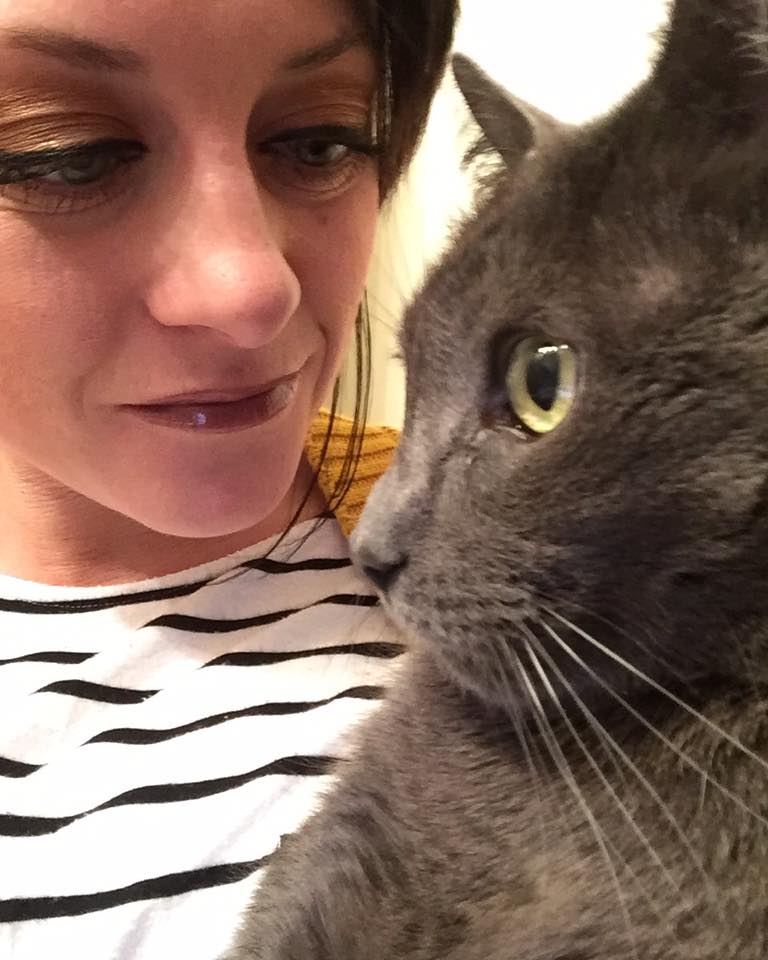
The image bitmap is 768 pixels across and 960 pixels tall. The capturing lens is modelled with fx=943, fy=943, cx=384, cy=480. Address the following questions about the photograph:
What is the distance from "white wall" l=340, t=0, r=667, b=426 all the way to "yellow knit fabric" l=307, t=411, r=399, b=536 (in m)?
0.07

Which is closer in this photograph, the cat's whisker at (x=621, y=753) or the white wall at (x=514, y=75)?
the cat's whisker at (x=621, y=753)

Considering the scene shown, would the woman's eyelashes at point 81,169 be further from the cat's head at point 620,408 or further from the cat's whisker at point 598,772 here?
the cat's whisker at point 598,772

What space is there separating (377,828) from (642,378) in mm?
319

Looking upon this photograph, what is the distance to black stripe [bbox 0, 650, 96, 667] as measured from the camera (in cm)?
81

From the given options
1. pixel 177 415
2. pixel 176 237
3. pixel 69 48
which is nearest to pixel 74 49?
pixel 69 48

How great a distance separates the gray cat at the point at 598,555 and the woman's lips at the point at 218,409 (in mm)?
228

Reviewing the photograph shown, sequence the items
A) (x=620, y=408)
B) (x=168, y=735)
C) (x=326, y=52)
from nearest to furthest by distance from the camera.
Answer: (x=620, y=408) → (x=326, y=52) → (x=168, y=735)

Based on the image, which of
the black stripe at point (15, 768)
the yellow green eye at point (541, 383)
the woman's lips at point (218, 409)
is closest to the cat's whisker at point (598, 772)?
the yellow green eye at point (541, 383)

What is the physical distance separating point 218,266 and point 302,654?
37cm

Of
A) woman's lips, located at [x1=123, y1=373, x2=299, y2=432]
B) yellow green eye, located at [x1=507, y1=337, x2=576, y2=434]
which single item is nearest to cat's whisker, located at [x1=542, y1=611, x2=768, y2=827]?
yellow green eye, located at [x1=507, y1=337, x2=576, y2=434]

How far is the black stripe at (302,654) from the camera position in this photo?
2.74 ft

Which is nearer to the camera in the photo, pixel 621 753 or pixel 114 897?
pixel 621 753

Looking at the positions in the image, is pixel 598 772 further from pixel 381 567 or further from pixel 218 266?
pixel 218 266

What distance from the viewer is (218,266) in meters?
0.65
